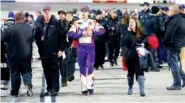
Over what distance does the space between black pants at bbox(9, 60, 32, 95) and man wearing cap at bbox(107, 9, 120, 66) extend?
640cm

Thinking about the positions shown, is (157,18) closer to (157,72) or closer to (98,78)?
(157,72)

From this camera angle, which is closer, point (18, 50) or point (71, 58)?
point (18, 50)

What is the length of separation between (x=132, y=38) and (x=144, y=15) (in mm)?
5921

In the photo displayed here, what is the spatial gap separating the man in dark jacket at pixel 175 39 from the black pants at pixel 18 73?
3211 mm

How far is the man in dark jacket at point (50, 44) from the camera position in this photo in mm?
10961

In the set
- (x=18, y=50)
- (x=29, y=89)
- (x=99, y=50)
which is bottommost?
(x=99, y=50)

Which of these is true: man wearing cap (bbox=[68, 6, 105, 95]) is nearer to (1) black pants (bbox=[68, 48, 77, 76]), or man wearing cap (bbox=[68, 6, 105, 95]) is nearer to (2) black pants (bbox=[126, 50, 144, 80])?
(2) black pants (bbox=[126, 50, 144, 80])

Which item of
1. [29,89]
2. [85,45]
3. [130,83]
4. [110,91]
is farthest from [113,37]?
[29,89]

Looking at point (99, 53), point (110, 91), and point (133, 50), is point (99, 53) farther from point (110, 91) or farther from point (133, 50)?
point (133, 50)

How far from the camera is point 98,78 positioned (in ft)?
46.3

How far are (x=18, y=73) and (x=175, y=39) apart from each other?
3620mm

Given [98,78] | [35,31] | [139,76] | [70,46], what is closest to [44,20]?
[35,31]

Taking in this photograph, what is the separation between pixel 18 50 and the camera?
10812 mm

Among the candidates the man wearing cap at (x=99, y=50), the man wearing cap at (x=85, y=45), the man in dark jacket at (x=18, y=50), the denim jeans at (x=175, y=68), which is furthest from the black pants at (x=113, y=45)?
the man in dark jacket at (x=18, y=50)
